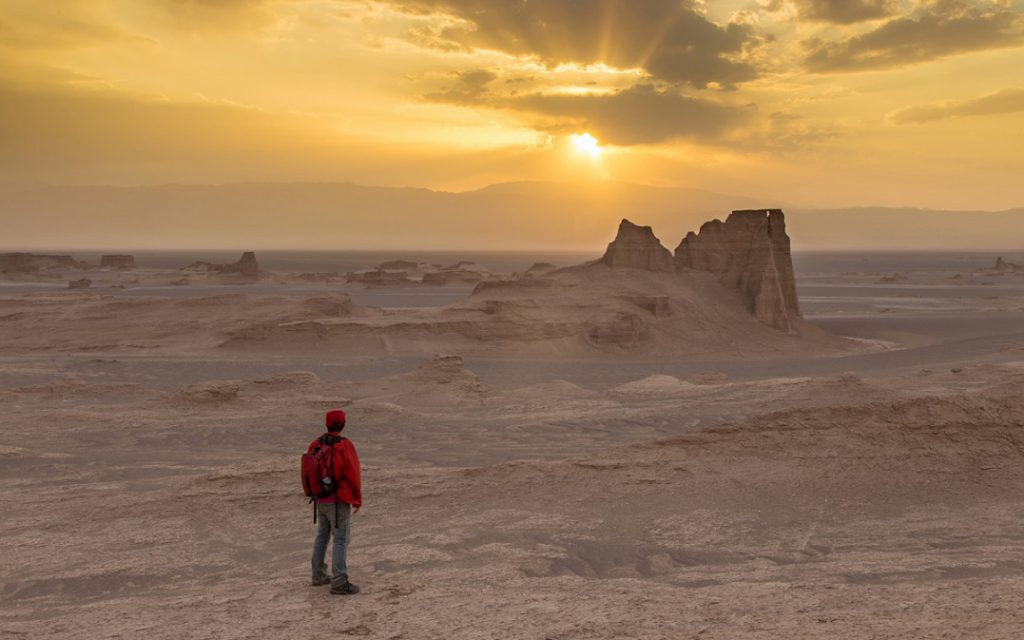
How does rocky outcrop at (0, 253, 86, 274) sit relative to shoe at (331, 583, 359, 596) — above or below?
above

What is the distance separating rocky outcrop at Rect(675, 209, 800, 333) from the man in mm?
37038

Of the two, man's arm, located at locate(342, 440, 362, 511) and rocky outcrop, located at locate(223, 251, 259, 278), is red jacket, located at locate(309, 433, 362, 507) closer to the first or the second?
man's arm, located at locate(342, 440, 362, 511)

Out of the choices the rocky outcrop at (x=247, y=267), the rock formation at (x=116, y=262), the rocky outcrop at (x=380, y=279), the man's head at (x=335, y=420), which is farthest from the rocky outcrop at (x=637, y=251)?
the rock formation at (x=116, y=262)

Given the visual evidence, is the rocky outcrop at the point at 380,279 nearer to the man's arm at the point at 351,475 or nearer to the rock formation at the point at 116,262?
the rock formation at the point at 116,262

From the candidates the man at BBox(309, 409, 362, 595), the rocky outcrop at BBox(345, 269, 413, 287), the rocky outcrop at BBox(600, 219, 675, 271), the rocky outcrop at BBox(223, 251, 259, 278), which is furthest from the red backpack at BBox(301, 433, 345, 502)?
the rocky outcrop at BBox(223, 251, 259, 278)

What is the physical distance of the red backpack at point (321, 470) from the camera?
7391 millimetres

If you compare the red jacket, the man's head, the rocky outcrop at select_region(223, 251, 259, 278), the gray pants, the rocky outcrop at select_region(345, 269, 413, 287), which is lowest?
the gray pants

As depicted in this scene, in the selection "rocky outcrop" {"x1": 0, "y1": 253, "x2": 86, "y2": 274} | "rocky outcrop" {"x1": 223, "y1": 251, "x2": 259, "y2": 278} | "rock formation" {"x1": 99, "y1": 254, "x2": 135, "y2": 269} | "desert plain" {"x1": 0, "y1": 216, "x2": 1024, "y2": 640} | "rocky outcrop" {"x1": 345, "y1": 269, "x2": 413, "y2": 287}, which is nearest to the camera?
"desert plain" {"x1": 0, "y1": 216, "x2": 1024, "y2": 640}

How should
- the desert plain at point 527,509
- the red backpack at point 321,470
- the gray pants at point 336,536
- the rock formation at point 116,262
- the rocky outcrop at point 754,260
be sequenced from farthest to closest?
the rock formation at point 116,262, the rocky outcrop at point 754,260, the gray pants at point 336,536, the red backpack at point 321,470, the desert plain at point 527,509

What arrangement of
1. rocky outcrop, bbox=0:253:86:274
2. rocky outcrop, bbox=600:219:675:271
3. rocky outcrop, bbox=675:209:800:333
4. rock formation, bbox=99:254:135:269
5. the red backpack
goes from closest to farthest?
the red backpack, rocky outcrop, bbox=675:209:800:333, rocky outcrop, bbox=600:219:675:271, rocky outcrop, bbox=0:253:86:274, rock formation, bbox=99:254:135:269

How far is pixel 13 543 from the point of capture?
9.69m

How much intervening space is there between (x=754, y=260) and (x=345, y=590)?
39374 millimetres

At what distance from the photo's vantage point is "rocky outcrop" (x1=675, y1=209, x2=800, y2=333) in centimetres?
4206

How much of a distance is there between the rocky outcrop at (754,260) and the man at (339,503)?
3704 cm
